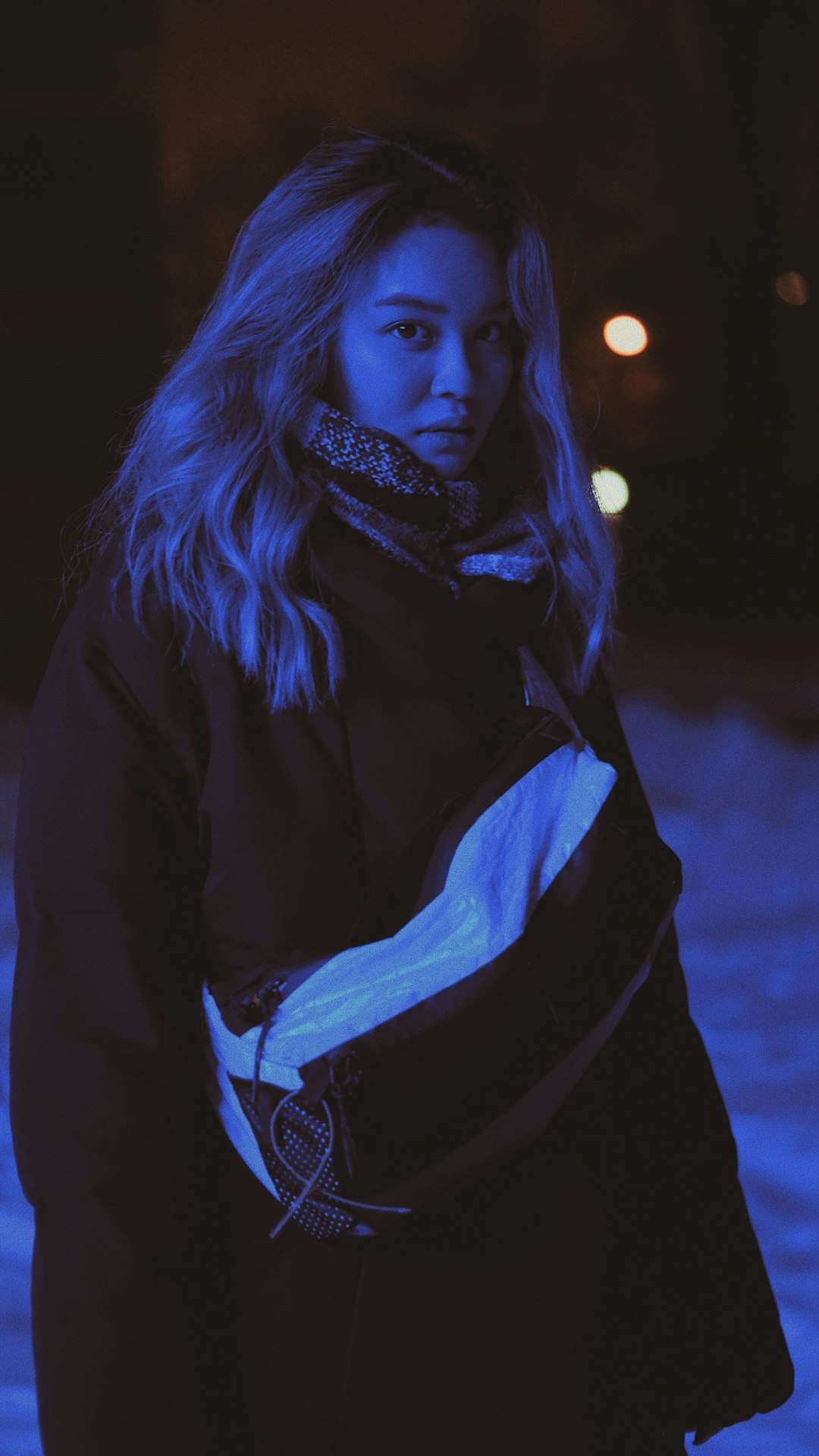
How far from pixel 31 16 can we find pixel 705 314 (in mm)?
5021

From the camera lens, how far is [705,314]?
10414 millimetres

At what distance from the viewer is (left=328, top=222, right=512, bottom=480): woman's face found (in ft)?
3.97

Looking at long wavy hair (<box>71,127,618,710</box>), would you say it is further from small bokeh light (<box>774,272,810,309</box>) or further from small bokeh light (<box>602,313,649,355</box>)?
small bokeh light (<box>602,313,649,355</box>)

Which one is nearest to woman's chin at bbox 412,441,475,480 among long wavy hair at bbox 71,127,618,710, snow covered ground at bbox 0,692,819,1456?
long wavy hair at bbox 71,127,618,710

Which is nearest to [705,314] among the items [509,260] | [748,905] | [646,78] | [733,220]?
[733,220]

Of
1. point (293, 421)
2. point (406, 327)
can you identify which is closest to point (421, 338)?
point (406, 327)

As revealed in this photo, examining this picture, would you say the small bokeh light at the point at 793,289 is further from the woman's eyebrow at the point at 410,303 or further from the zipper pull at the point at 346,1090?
the zipper pull at the point at 346,1090

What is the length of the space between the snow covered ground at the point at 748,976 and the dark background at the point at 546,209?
1919 millimetres

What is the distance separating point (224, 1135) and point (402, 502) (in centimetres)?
54

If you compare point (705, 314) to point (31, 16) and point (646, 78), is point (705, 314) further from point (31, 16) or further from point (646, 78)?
point (31, 16)

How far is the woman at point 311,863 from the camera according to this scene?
1.05m

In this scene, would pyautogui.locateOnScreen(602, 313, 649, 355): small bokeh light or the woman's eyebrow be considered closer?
the woman's eyebrow

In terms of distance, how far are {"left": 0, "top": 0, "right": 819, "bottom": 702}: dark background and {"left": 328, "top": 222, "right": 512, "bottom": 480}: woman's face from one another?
245 inches

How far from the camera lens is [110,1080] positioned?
3.43 ft
